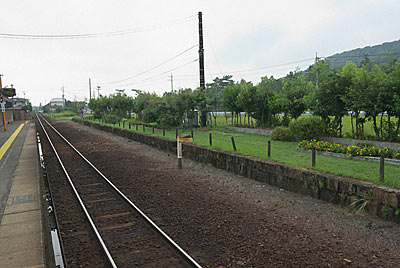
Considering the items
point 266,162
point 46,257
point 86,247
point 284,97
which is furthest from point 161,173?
point 284,97

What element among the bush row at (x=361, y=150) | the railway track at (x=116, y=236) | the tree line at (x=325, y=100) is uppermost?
the tree line at (x=325, y=100)

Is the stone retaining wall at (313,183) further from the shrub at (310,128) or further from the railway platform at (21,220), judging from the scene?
the railway platform at (21,220)

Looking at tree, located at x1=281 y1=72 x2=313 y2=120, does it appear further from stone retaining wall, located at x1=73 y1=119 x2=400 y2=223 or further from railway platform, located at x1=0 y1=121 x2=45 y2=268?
railway platform, located at x1=0 y1=121 x2=45 y2=268

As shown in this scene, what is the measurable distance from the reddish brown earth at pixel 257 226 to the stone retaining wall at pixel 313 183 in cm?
25

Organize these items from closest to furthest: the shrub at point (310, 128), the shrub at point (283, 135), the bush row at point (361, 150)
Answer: the bush row at point (361, 150)
the shrub at point (310, 128)
the shrub at point (283, 135)

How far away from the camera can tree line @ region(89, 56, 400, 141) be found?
12.0m

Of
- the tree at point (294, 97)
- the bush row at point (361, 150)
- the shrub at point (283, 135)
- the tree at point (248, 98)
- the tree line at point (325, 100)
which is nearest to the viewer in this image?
the bush row at point (361, 150)

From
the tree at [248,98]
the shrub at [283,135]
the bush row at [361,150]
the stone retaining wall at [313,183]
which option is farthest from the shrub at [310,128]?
the tree at [248,98]

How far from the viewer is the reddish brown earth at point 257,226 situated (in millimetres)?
4977

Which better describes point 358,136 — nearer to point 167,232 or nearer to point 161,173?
point 161,173

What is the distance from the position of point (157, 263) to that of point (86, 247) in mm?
1526

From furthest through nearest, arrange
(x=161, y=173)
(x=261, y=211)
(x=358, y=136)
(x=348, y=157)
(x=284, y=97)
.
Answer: (x=284, y=97) → (x=358, y=136) → (x=161, y=173) → (x=348, y=157) → (x=261, y=211)

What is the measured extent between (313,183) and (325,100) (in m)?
7.67

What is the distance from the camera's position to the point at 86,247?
5598mm
